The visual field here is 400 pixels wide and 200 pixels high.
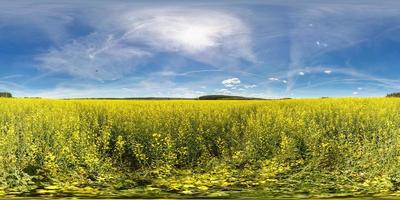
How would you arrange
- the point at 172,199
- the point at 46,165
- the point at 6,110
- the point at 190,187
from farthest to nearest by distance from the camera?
the point at 6,110 < the point at 46,165 < the point at 190,187 < the point at 172,199

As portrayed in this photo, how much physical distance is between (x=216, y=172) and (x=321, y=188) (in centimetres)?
331

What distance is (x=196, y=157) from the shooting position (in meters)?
16.3

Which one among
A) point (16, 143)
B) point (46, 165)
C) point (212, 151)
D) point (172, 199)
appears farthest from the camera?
point (212, 151)

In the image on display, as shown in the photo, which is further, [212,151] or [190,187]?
[212,151]

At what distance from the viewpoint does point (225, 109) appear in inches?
808

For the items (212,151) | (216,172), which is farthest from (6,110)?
(216,172)

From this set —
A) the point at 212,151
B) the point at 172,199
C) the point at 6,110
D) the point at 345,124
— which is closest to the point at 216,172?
the point at 212,151

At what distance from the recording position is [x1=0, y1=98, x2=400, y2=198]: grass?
11.9 m

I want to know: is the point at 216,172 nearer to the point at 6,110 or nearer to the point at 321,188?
the point at 321,188

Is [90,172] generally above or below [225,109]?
below

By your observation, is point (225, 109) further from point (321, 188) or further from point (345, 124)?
point (321, 188)

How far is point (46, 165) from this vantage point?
44.1 ft

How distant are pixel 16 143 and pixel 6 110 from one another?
5.33 metres

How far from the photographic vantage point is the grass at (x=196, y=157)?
1195 centimetres
